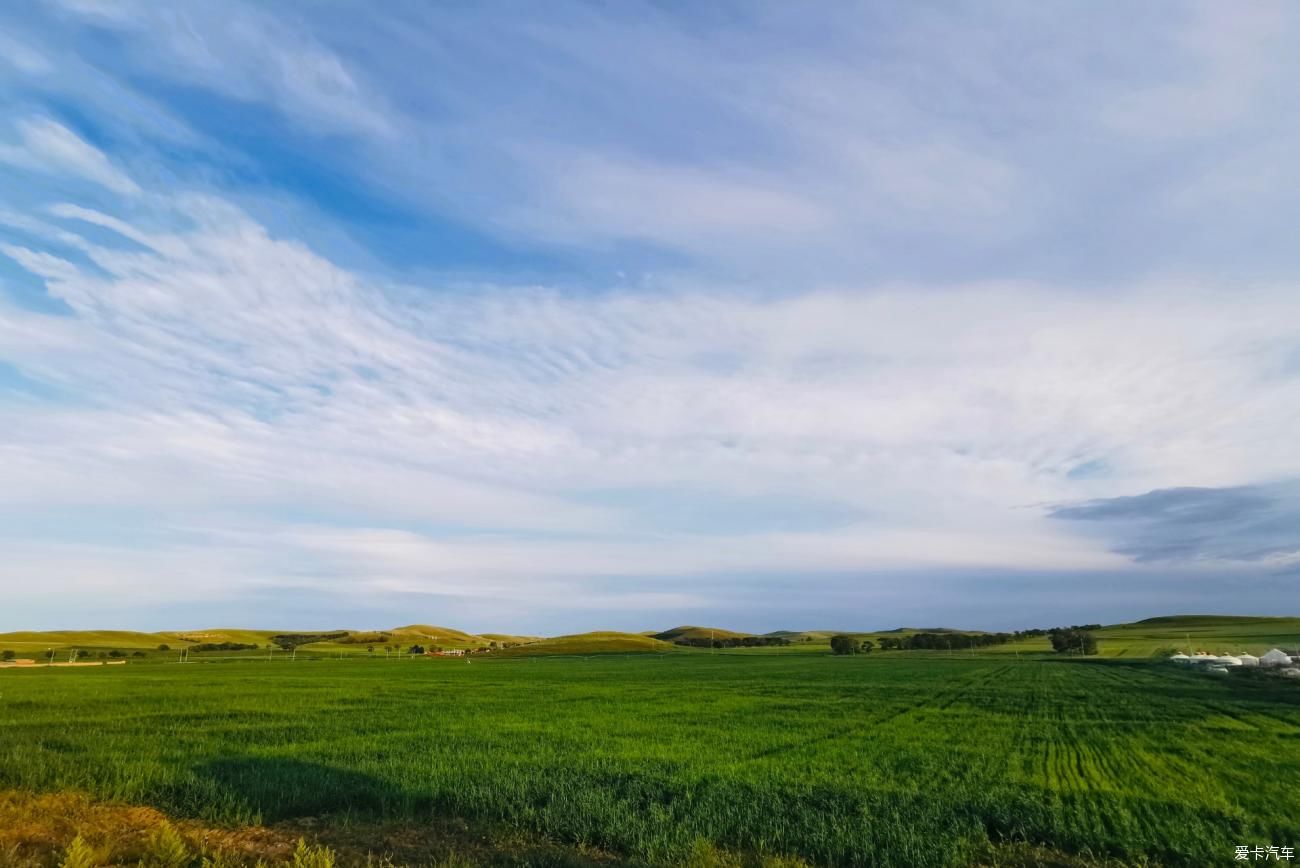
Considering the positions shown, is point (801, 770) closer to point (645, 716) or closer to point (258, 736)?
point (645, 716)

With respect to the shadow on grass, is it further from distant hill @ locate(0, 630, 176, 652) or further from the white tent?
distant hill @ locate(0, 630, 176, 652)

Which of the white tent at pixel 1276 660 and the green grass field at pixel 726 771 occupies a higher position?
the green grass field at pixel 726 771

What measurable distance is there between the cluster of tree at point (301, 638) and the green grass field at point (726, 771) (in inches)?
5812

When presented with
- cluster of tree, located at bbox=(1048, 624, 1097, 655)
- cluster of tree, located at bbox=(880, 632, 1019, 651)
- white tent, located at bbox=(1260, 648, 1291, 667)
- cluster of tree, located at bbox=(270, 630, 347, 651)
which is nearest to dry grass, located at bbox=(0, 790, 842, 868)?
white tent, located at bbox=(1260, 648, 1291, 667)

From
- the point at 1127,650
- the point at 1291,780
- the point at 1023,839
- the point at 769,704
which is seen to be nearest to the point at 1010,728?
the point at 1291,780

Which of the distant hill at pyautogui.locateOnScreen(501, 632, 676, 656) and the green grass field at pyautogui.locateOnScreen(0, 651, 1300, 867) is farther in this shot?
the distant hill at pyautogui.locateOnScreen(501, 632, 676, 656)

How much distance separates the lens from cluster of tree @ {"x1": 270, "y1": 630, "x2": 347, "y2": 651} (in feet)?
559

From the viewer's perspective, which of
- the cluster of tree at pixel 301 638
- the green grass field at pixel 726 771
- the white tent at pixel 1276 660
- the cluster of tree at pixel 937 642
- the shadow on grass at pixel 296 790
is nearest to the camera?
the green grass field at pixel 726 771

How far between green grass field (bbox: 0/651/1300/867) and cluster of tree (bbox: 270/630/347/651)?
147627 mm

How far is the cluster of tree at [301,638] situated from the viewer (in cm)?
17038

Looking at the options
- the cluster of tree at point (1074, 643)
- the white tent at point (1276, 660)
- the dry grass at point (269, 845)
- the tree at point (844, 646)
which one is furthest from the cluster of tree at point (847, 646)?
the dry grass at point (269, 845)

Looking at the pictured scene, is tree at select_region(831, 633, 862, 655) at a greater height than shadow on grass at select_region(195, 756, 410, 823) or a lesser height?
lesser

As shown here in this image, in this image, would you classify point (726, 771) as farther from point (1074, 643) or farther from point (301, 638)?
point (301, 638)

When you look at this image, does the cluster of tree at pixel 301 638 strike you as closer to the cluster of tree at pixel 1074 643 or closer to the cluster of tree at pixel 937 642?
the cluster of tree at pixel 937 642
